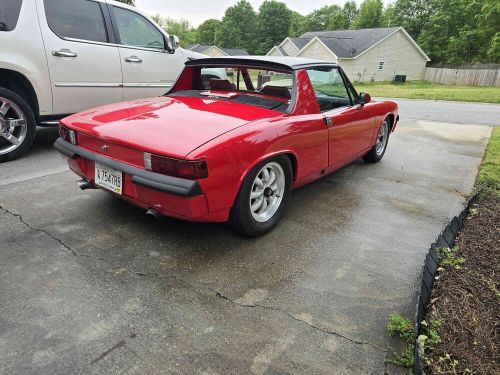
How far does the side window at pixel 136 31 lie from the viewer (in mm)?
5316

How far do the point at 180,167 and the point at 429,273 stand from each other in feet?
5.84

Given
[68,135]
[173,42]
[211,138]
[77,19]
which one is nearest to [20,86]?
[77,19]

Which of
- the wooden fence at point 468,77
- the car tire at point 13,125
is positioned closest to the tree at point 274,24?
the wooden fence at point 468,77

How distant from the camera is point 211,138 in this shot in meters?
2.45

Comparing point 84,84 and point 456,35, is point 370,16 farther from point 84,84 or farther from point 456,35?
point 84,84

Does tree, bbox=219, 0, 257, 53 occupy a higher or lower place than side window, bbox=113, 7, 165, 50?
higher

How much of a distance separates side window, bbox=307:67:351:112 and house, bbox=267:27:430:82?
115ft

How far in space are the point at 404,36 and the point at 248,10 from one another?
5323cm

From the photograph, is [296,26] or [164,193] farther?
[296,26]

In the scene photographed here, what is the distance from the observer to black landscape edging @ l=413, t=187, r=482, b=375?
5.85 feet

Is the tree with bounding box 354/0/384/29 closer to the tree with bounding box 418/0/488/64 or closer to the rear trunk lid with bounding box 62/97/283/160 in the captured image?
the tree with bounding box 418/0/488/64

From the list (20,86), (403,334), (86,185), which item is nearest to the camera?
(403,334)

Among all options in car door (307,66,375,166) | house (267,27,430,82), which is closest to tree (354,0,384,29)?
house (267,27,430,82)

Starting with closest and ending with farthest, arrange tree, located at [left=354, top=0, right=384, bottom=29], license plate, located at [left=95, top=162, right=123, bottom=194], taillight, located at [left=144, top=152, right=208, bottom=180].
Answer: taillight, located at [left=144, top=152, right=208, bottom=180] < license plate, located at [left=95, top=162, right=123, bottom=194] < tree, located at [left=354, top=0, right=384, bottom=29]
